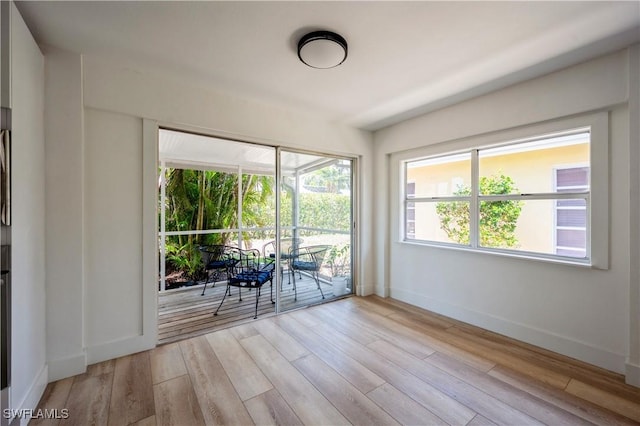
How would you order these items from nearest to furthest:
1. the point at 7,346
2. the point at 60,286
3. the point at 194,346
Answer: the point at 7,346 → the point at 60,286 → the point at 194,346

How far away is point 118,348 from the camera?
86.8 inches

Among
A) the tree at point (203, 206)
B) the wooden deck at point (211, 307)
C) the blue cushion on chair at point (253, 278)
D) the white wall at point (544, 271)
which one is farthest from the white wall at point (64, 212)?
the white wall at point (544, 271)

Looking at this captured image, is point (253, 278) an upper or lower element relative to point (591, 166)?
lower

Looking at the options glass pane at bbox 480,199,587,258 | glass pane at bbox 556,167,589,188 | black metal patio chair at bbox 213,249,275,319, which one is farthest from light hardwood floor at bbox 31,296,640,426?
glass pane at bbox 556,167,589,188

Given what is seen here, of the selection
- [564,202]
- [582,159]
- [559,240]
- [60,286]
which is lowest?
[60,286]

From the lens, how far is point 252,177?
511 centimetres

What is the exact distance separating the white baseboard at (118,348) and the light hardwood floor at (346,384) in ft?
0.23

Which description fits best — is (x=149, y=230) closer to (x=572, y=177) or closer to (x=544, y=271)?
(x=544, y=271)

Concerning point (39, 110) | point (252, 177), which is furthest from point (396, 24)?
point (252, 177)

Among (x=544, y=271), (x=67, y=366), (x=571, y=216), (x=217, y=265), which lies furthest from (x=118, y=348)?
(x=571, y=216)

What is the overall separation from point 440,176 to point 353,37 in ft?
6.70

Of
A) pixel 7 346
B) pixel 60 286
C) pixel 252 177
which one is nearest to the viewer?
pixel 7 346

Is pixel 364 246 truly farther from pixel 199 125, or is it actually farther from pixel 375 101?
pixel 199 125

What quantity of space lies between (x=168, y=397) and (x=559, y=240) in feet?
10.9
